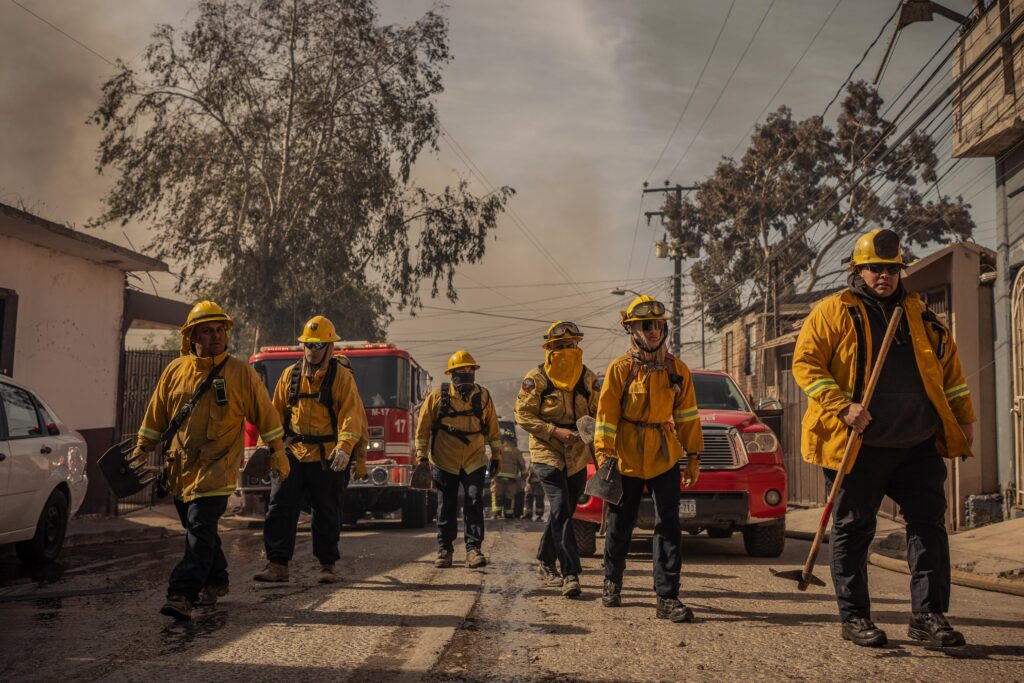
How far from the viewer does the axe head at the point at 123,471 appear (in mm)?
6926

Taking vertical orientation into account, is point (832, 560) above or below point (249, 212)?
below

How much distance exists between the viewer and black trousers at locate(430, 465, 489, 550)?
9469mm

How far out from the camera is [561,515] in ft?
25.4

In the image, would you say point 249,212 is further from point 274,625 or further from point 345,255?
point 274,625

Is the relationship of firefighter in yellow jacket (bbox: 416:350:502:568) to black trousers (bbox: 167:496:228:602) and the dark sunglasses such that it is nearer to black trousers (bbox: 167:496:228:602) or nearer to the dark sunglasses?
black trousers (bbox: 167:496:228:602)

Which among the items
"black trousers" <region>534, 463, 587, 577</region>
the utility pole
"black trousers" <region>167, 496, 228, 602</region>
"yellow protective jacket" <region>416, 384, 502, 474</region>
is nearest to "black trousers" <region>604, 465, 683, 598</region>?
"black trousers" <region>534, 463, 587, 577</region>

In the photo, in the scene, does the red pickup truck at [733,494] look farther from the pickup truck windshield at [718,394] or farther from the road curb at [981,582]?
the road curb at [981,582]

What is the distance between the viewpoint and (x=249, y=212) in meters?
30.3

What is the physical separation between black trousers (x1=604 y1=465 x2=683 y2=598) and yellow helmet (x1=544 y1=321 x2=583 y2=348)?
5.46ft

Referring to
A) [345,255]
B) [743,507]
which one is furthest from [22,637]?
[345,255]

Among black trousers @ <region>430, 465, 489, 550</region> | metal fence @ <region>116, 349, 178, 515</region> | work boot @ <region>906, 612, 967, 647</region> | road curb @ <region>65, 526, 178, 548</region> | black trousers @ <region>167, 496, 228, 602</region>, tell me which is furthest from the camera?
metal fence @ <region>116, 349, 178, 515</region>

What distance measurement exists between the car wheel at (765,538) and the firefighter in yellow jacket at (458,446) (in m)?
2.75

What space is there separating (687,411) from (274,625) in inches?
118

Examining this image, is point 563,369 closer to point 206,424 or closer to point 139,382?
point 206,424
